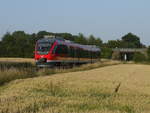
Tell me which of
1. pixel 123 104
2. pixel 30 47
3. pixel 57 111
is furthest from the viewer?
pixel 30 47

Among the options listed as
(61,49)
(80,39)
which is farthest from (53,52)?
(80,39)

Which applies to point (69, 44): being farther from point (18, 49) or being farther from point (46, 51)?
point (18, 49)

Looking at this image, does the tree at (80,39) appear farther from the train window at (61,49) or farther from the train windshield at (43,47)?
the train windshield at (43,47)

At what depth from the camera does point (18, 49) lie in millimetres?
84250

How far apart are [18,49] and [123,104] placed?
77.3 meters

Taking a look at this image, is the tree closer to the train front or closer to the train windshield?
the train windshield

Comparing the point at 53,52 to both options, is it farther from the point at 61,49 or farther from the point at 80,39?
the point at 80,39

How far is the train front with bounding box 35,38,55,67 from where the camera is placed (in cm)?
3144

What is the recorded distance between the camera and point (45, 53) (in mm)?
31859

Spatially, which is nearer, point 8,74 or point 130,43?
point 8,74

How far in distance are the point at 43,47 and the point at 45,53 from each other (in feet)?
3.35

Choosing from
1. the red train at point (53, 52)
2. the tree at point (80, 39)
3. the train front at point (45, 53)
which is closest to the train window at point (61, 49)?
the red train at point (53, 52)

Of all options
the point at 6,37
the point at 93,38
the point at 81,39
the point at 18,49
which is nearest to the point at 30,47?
the point at 18,49

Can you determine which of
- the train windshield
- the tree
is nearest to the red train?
the train windshield
